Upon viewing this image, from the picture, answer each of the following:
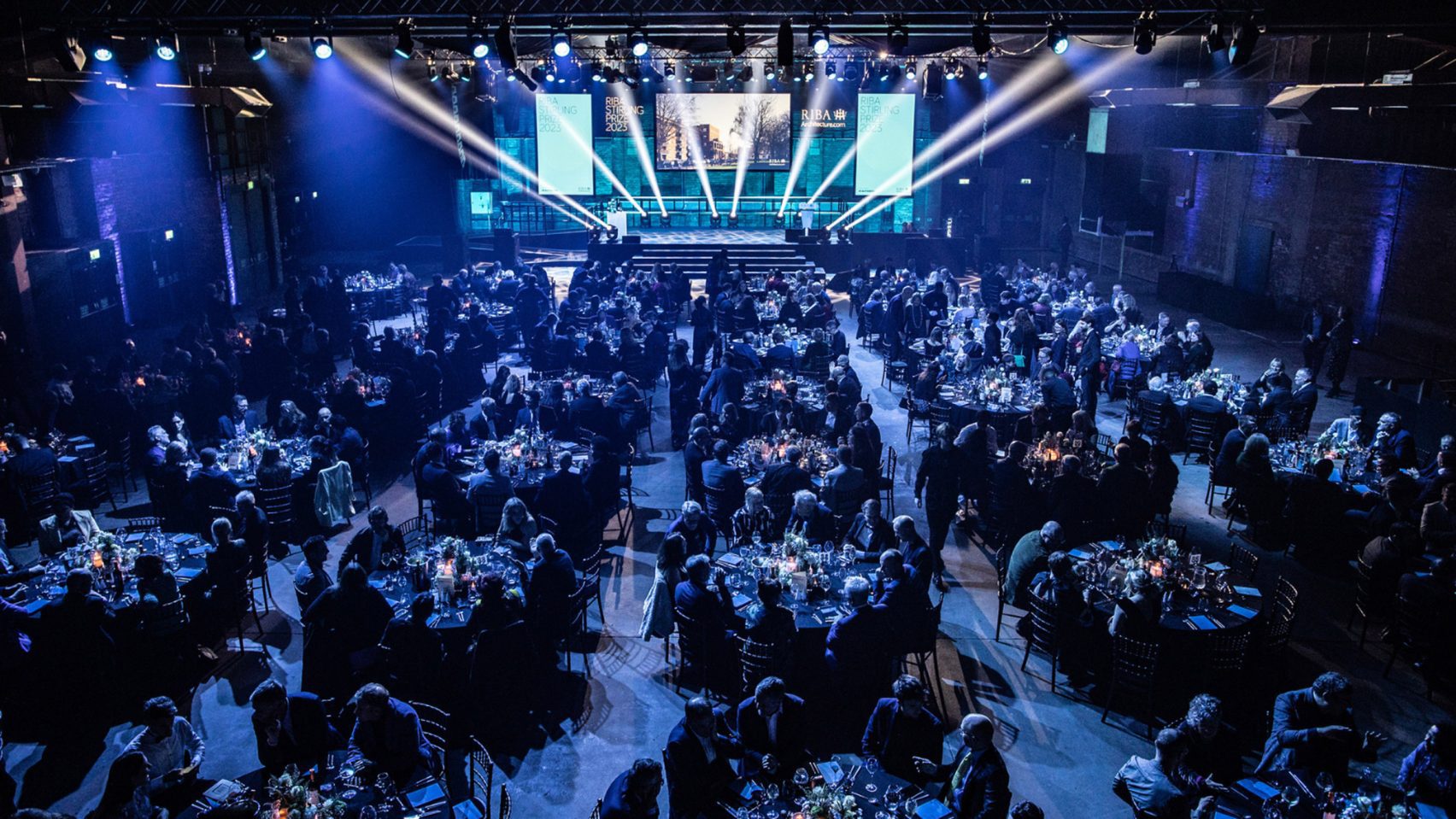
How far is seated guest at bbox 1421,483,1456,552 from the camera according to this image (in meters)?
8.20

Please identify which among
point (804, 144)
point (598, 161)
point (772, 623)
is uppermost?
point (804, 144)

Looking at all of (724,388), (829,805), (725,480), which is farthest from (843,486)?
(829,805)

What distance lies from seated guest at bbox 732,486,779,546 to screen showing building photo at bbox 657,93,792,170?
2228cm

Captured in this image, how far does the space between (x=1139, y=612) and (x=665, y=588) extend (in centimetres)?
343

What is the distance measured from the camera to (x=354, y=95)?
25.9 meters

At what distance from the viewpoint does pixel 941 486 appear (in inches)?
362

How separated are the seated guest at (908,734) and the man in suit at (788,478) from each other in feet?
11.6

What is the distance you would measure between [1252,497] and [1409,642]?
2409mm

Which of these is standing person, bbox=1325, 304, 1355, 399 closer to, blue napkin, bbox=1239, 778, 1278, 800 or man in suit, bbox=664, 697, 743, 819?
blue napkin, bbox=1239, 778, 1278, 800

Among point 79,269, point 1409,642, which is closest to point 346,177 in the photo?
point 79,269

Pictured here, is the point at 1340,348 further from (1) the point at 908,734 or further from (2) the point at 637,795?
(2) the point at 637,795

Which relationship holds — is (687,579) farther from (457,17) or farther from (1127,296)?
(1127,296)

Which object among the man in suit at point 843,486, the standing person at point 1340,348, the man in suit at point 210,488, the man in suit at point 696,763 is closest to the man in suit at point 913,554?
the man in suit at point 843,486

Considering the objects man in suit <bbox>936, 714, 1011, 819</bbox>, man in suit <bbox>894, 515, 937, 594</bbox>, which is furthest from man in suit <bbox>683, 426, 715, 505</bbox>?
man in suit <bbox>936, 714, 1011, 819</bbox>
